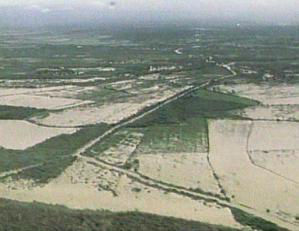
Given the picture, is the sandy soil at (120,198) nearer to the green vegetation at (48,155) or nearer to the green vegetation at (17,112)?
the green vegetation at (48,155)

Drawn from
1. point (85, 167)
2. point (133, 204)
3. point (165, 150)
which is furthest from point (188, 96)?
point (133, 204)

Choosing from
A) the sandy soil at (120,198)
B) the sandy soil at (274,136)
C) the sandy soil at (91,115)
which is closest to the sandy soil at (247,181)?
the sandy soil at (274,136)

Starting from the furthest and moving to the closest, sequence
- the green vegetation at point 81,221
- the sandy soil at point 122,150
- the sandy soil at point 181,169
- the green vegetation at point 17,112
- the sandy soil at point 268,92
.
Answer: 1. the sandy soil at point 268,92
2. the green vegetation at point 17,112
3. the sandy soil at point 122,150
4. the sandy soil at point 181,169
5. the green vegetation at point 81,221

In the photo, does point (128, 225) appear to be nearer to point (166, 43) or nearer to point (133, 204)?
point (133, 204)

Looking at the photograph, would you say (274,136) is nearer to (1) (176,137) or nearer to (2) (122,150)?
(1) (176,137)

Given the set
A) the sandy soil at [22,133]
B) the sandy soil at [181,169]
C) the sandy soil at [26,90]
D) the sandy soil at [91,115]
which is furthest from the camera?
the sandy soil at [26,90]

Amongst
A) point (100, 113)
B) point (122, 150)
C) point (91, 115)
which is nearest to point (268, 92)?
point (100, 113)
